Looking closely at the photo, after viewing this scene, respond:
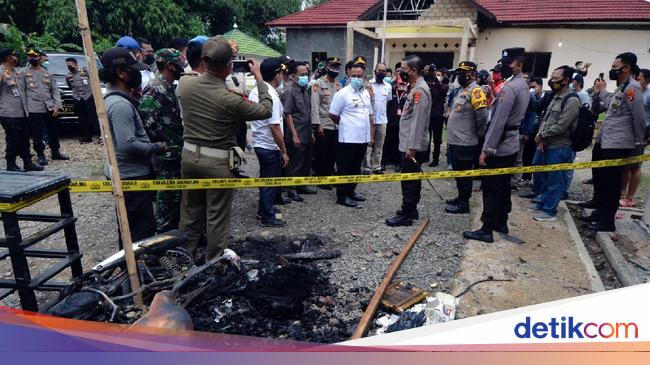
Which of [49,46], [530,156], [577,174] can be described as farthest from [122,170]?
[49,46]

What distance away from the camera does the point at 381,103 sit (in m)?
7.62

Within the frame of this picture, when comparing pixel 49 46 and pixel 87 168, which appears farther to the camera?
pixel 49 46

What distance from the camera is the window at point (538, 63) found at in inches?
609

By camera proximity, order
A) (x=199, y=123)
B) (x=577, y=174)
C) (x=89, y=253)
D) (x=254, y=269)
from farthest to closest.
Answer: (x=577, y=174)
(x=89, y=253)
(x=254, y=269)
(x=199, y=123)

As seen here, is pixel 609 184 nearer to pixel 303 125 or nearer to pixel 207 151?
pixel 303 125

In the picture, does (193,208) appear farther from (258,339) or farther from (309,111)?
(309,111)

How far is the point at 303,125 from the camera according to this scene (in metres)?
6.05

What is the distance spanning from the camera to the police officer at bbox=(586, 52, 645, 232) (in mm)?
4879

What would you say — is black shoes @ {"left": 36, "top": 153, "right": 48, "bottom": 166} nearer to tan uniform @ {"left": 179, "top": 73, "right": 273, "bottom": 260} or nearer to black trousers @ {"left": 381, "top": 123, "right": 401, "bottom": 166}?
tan uniform @ {"left": 179, "top": 73, "right": 273, "bottom": 260}

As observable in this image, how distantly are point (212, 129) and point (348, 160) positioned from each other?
2.97m

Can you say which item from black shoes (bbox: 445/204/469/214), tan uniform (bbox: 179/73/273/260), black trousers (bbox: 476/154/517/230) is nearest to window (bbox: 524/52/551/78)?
black shoes (bbox: 445/204/469/214)

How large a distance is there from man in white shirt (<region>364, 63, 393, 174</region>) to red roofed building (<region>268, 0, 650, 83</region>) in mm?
7234

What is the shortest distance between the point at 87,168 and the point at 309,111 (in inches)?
185

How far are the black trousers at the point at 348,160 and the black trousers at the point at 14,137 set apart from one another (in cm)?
567
